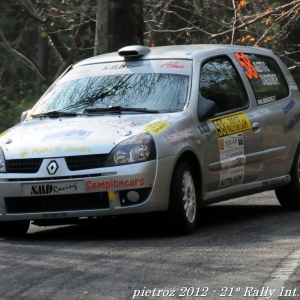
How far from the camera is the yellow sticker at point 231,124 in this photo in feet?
28.6

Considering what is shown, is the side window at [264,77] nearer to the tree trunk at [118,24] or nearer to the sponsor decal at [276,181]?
the sponsor decal at [276,181]

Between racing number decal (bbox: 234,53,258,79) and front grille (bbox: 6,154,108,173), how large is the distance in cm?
264

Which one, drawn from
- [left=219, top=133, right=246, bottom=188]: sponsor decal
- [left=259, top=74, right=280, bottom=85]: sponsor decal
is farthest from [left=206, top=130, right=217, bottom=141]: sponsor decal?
[left=259, top=74, right=280, bottom=85]: sponsor decal

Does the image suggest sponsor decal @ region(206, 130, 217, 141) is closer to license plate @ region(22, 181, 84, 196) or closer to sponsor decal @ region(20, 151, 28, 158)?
license plate @ region(22, 181, 84, 196)

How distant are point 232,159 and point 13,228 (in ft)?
6.98

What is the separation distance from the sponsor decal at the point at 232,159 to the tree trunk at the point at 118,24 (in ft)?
16.0

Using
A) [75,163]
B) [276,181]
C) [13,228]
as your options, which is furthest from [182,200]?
[276,181]

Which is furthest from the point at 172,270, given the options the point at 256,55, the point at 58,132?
the point at 256,55

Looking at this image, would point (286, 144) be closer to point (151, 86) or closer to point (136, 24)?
point (151, 86)

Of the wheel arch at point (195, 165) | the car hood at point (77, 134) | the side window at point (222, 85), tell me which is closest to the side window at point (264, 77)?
the side window at point (222, 85)

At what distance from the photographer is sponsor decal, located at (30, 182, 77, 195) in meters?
7.67

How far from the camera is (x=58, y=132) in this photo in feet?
26.4

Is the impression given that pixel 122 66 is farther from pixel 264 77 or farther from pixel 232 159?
pixel 264 77

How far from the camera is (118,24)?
44.2 ft
